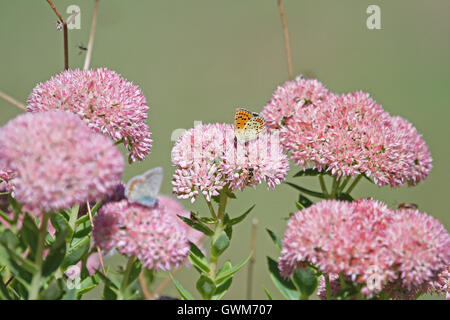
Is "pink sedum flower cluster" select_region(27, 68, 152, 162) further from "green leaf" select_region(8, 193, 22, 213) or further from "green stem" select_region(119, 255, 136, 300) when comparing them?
"green stem" select_region(119, 255, 136, 300)

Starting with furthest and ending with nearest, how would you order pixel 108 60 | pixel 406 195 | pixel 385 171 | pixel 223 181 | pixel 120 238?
1. pixel 108 60
2. pixel 406 195
3. pixel 385 171
4. pixel 223 181
5. pixel 120 238

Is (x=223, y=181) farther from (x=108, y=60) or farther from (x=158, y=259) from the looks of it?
(x=108, y=60)

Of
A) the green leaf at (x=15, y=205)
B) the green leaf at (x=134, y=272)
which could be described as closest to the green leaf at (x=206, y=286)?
the green leaf at (x=134, y=272)

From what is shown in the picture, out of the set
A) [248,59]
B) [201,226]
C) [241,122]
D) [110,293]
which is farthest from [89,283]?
[248,59]

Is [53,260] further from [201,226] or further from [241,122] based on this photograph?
[241,122]

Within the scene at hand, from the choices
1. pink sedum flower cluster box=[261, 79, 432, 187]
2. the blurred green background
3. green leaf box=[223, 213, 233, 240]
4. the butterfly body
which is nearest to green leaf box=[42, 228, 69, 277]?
green leaf box=[223, 213, 233, 240]

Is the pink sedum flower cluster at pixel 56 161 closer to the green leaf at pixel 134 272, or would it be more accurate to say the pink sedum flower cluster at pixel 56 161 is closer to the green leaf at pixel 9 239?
the green leaf at pixel 9 239
